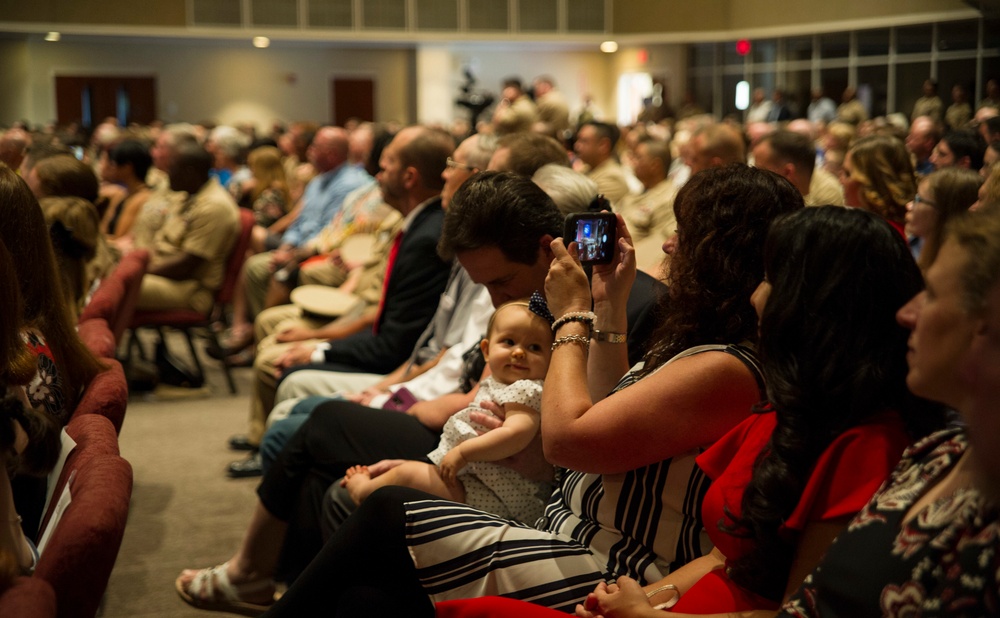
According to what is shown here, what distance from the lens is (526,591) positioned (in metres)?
1.77

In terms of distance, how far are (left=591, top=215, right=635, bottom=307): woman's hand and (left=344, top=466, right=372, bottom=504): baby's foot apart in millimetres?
726

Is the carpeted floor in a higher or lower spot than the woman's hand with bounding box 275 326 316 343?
lower

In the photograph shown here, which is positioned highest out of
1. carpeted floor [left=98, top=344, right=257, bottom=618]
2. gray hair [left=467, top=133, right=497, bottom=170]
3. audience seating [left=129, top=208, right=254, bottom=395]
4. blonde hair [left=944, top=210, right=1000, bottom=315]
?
gray hair [left=467, top=133, right=497, bottom=170]

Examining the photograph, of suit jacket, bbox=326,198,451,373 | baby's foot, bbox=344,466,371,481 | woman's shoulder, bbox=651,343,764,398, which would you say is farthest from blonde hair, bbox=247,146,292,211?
woman's shoulder, bbox=651,343,764,398

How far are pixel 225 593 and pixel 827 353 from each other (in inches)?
76.2

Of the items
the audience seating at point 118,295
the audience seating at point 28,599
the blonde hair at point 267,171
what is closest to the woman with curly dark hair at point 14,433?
the audience seating at point 28,599

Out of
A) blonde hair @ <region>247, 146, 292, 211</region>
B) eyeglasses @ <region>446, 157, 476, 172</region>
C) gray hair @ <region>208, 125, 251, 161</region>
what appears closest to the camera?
eyeglasses @ <region>446, 157, 476, 172</region>

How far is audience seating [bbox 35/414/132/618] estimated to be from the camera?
1.36m

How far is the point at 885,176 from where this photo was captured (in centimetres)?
403

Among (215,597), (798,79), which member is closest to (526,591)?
(215,597)

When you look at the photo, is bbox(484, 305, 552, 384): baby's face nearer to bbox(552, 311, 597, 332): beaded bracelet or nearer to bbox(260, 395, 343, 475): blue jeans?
bbox(552, 311, 597, 332): beaded bracelet

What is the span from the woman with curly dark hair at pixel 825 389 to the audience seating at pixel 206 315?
442 cm

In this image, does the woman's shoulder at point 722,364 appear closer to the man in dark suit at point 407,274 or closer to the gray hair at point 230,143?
the man in dark suit at point 407,274

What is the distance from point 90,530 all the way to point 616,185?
5355 millimetres
